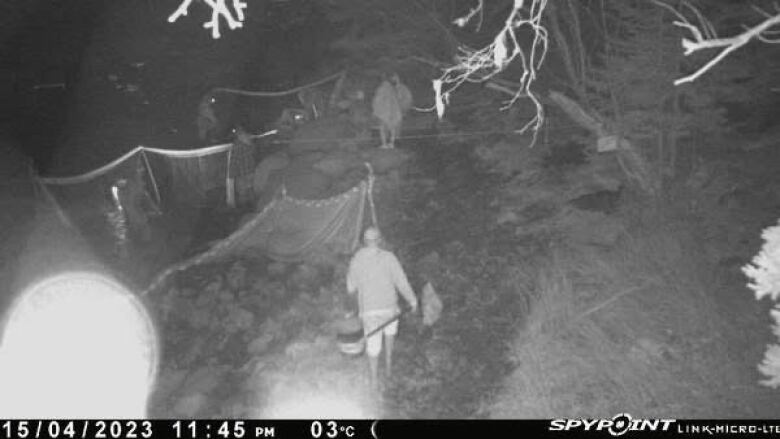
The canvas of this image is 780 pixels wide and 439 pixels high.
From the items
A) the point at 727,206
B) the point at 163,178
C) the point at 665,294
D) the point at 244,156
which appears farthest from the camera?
the point at 244,156

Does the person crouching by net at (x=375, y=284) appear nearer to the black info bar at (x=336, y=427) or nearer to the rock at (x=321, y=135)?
→ the black info bar at (x=336, y=427)

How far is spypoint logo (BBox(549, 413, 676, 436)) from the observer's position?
4.69m

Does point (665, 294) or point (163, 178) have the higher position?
point (163, 178)

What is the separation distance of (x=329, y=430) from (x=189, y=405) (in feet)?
5.10

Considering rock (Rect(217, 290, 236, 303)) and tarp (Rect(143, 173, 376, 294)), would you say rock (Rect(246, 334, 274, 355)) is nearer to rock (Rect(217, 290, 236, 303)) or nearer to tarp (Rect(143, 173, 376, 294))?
rock (Rect(217, 290, 236, 303))

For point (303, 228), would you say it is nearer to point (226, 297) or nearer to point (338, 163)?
point (226, 297)

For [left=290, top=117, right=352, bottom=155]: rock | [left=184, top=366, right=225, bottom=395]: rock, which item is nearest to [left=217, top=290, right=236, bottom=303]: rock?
[left=184, top=366, right=225, bottom=395]: rock

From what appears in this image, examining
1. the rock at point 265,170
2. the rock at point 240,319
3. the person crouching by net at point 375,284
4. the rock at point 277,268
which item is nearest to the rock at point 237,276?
the rock at point 277,268

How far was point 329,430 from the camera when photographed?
16.2ft

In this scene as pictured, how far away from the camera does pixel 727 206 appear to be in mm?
6715

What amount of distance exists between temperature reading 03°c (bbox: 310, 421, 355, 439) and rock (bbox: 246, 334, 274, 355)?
62.3 inches

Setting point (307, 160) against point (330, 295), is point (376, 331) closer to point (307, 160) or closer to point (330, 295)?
point (330, 295)

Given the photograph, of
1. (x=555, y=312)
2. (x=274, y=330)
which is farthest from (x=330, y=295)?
(x=555, y=312)

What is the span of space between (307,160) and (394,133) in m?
2.12
